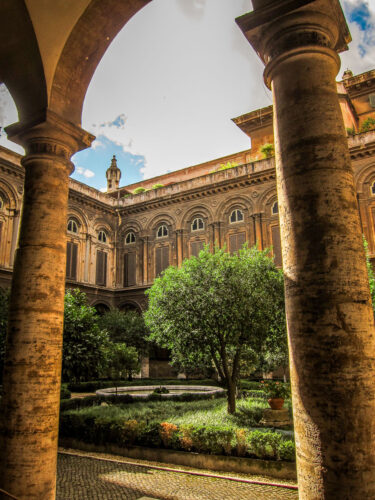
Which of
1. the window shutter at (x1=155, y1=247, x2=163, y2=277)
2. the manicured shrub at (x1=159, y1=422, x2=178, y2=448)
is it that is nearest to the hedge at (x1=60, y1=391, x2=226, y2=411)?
the manicured shrub at (x1=159, y1=422, x2=178, y2=448)

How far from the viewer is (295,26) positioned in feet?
9.78

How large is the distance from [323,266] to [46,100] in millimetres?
3586

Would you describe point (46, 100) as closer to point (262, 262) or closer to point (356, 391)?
point (356, 391)

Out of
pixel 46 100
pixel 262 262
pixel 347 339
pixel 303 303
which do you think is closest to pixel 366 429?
pixel 347 339

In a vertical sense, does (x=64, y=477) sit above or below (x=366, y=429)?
below

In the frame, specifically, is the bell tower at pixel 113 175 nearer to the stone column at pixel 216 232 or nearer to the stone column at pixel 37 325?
the stone column at pixel 216 232

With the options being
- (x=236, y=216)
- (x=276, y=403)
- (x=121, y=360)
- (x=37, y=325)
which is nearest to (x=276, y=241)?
(x=236, y=216)

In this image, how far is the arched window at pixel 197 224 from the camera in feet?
80.6

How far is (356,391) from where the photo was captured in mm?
2223

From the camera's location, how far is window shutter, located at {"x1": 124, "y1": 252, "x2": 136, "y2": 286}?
26150mm

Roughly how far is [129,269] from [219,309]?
16753mm

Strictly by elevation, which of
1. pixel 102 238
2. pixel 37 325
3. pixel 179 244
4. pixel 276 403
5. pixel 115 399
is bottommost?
pixel 115 399

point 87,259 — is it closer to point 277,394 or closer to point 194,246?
point 194,246

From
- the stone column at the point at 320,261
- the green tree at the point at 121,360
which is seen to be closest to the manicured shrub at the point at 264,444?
the stone column at the point at 320,261
